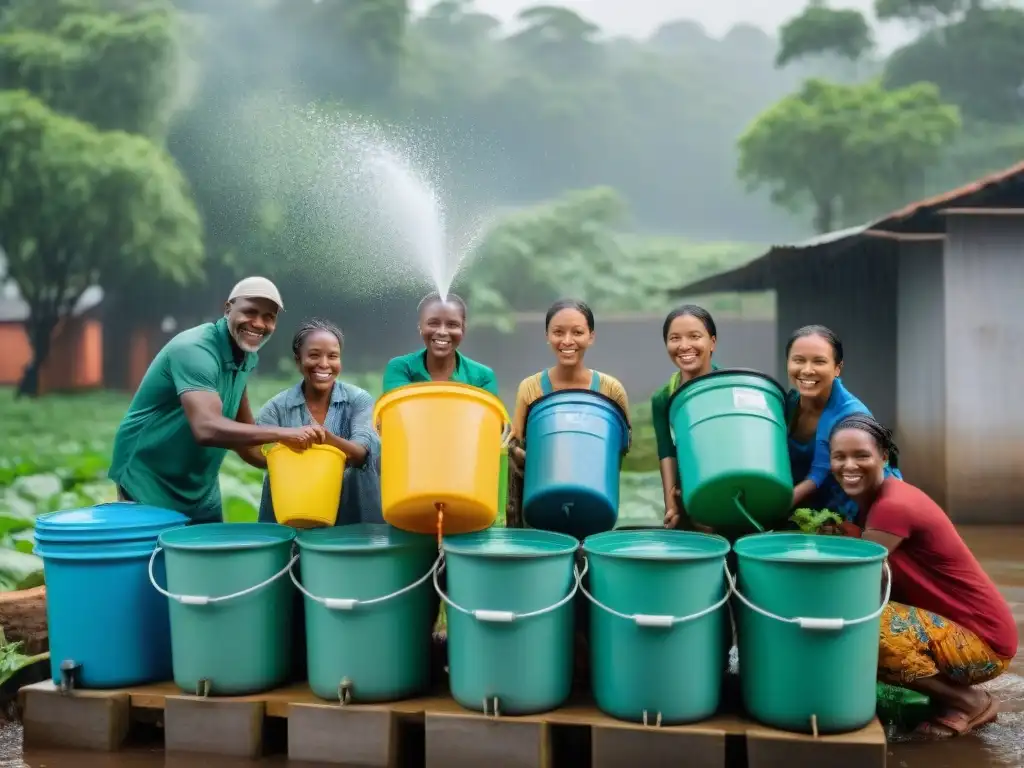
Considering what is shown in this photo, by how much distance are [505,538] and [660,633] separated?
0.68 metres

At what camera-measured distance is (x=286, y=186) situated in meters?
17.9

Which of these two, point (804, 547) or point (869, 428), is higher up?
point (869, 428)

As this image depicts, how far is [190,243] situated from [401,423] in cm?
1588

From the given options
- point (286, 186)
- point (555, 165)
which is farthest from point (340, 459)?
point (555, 165)

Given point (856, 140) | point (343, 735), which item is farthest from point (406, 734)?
point (856, 140)

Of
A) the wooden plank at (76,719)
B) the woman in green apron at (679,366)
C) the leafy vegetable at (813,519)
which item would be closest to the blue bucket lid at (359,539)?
the wooden plank at (76,719)

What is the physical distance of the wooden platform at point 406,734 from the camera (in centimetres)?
298

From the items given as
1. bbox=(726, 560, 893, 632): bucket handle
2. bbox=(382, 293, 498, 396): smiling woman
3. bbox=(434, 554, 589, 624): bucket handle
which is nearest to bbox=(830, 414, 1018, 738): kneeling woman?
bbox=(726, 560, 893, 632): bucket handle

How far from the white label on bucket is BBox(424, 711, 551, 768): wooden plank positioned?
1318mm

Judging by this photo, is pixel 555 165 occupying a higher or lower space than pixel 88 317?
higher

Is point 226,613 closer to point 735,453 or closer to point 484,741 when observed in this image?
point 484,741

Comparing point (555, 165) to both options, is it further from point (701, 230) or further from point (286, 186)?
point (286, 186)

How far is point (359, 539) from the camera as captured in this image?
11.4ft

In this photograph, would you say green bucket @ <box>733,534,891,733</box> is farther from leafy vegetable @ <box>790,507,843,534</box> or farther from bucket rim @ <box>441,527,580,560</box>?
A: bucket rim @ <box>441,527,580,560</box>
